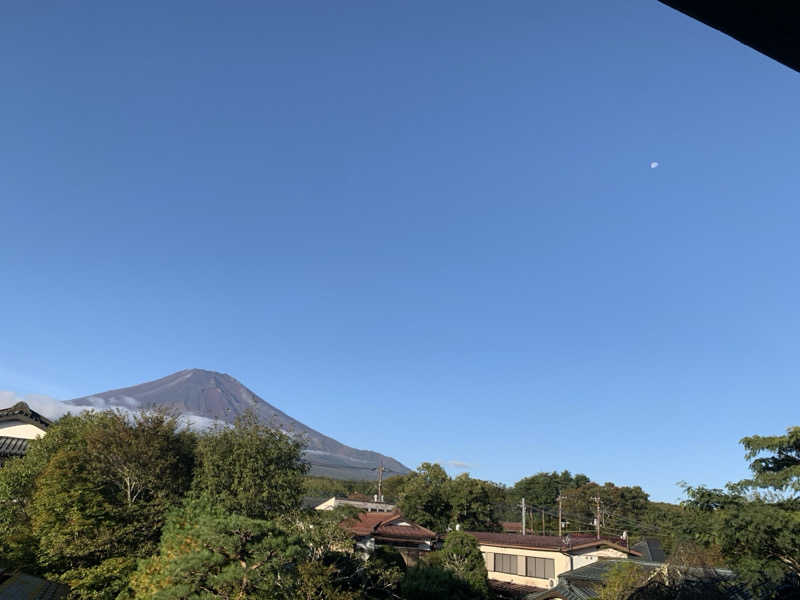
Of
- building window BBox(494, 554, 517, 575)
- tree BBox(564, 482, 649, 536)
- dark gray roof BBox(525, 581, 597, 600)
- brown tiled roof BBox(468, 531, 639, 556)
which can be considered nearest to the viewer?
dark gray roof BBox(525, 581, 597, 600)

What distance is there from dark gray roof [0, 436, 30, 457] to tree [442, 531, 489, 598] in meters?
21.4

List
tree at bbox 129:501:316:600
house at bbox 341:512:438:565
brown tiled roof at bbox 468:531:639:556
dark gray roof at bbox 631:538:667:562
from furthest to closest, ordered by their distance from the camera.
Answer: dark gray roof at bbox 631:538:667:562, house at bbox 341:512:438:565, brown tiled roof at bbox 468:531:639:556, tree at bbox 129:501:316:600

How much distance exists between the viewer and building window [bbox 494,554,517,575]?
33.8 meters

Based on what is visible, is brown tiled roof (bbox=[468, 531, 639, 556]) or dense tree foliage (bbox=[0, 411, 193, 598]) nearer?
dense tree foliage (bbox=[0, 411, 193, 598])

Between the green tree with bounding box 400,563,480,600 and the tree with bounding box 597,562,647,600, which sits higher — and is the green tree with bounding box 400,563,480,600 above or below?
below

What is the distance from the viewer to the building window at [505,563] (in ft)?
111

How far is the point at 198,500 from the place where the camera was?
59.2 feet

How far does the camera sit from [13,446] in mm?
25875

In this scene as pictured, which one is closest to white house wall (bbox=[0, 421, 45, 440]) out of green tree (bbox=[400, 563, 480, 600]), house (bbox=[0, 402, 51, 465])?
house (bbox=[0, 402, 51, 465])

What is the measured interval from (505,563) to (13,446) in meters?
29.0

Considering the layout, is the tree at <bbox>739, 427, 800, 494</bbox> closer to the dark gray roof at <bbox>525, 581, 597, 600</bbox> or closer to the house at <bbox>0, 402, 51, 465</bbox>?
the dark gray roof at <bbox>525, 581, 597, 600</bbox>

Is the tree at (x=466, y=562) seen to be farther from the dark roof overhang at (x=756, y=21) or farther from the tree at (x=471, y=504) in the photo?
the dark roof overhang at (x=756, y=21)

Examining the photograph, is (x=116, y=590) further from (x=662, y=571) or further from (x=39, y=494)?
(x=662, y=571)

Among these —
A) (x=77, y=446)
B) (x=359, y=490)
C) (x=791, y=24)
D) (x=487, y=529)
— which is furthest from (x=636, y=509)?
(x=791, y=24)
